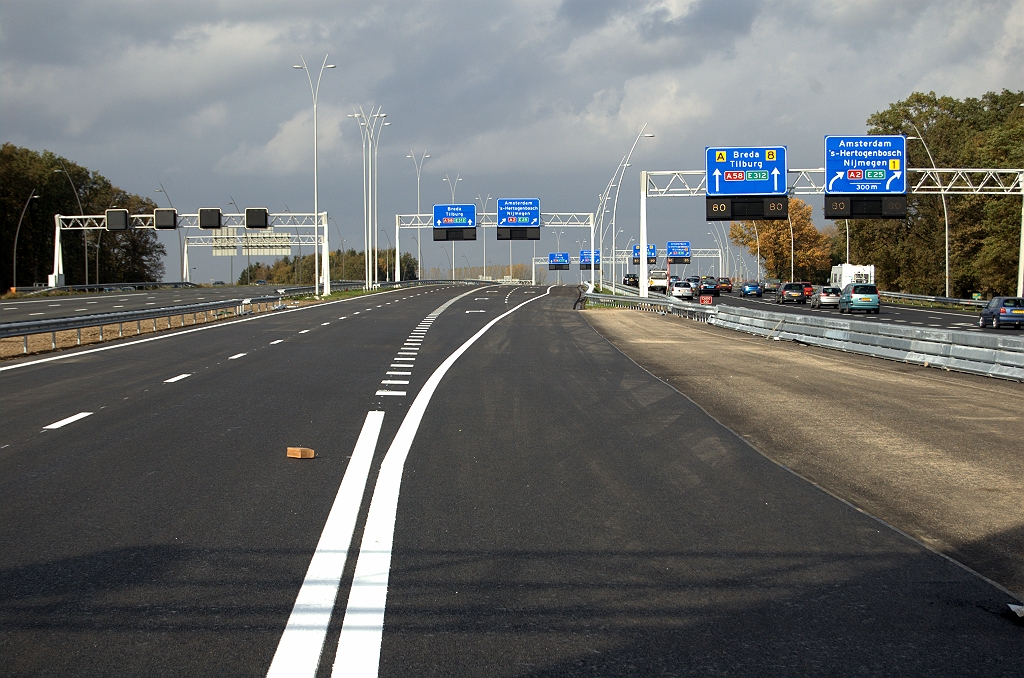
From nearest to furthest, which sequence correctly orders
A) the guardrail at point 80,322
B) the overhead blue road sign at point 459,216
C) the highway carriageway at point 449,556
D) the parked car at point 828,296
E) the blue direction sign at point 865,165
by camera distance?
1. the highway carriageway at point 449,556
2. the guardrail at point 80,322
3. the blue direction sign at point 865,165
4. the parked car at point 828,296
5. the overhead blue road sign at point 459,216

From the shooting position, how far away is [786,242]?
12988 centimetres

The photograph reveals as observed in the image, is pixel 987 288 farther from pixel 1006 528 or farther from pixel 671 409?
pixel 1006 528

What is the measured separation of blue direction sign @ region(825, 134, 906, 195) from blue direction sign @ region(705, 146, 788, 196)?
8.62 ft

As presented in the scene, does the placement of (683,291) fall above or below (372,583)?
below

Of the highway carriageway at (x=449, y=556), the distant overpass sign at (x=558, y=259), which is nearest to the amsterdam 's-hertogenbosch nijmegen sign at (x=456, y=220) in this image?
the highway carriageway at (x=449, y=556)

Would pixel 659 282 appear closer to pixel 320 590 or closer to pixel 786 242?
pixel 786 242

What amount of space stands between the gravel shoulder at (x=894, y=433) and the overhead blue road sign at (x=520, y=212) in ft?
218

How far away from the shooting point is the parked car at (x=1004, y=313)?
43.6 m

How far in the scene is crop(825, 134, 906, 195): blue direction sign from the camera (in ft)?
178

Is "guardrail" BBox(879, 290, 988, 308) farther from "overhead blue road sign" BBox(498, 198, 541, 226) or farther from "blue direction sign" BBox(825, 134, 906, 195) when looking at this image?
"overhead blue road sign" BBox(498, 198, 541, 226)

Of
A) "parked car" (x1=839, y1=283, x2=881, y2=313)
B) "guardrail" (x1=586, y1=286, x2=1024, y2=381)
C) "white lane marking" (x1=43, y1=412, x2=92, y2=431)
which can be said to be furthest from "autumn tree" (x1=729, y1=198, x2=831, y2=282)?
"white lane marking" (x1=43, y1=412, x2=92, y2=431)

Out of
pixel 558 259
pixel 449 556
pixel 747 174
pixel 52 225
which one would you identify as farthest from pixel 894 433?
pixel 558 259

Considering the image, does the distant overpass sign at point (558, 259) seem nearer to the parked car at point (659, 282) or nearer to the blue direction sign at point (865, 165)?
the parked car at point (659, 282)

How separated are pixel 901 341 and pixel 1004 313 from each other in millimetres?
24169
